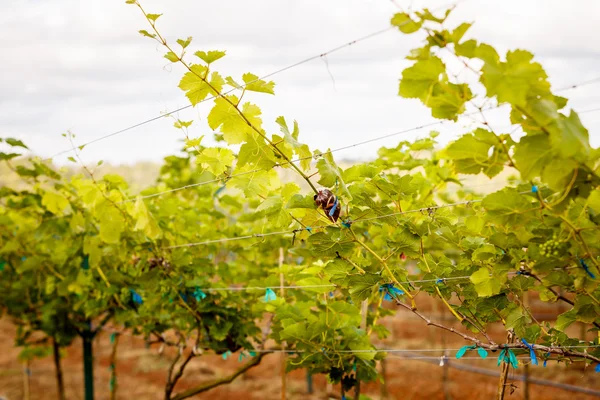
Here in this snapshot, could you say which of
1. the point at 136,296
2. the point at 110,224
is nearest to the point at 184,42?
the point at 110,224

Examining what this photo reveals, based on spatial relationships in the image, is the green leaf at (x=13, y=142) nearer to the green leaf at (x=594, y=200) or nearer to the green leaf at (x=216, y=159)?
the green leaf at (x=216, y=159)

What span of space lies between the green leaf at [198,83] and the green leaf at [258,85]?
81 mm

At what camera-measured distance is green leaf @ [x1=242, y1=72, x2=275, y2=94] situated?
1.73 meters

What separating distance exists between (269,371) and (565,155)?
30.9 ft

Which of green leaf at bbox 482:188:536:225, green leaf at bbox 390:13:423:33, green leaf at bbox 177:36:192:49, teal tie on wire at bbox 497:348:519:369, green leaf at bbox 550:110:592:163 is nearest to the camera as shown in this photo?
green leaf at bbox 550:110:592:163

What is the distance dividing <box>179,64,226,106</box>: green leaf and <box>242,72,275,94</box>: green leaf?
3.2 inches

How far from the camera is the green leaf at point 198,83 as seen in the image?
174 centimetres

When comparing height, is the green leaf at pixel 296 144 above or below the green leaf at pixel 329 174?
above

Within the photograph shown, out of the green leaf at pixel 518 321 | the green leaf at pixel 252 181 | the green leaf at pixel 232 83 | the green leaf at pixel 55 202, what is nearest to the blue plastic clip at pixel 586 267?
the green leaf at pixel 518 321

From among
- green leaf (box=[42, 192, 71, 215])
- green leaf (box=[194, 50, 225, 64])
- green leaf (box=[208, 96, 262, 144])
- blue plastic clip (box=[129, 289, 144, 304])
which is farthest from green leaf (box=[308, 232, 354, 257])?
green leaf (box=[42, 192, 71, 215])

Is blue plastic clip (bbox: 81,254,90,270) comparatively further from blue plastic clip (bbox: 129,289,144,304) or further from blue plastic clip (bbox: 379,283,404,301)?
blue plastic clip (bbox: 379,283,404,301)

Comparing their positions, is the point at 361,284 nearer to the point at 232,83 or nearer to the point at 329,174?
the point at 329,174

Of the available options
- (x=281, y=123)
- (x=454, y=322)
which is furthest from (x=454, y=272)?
(x=454, y=322)

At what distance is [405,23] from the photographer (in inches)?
51.6
